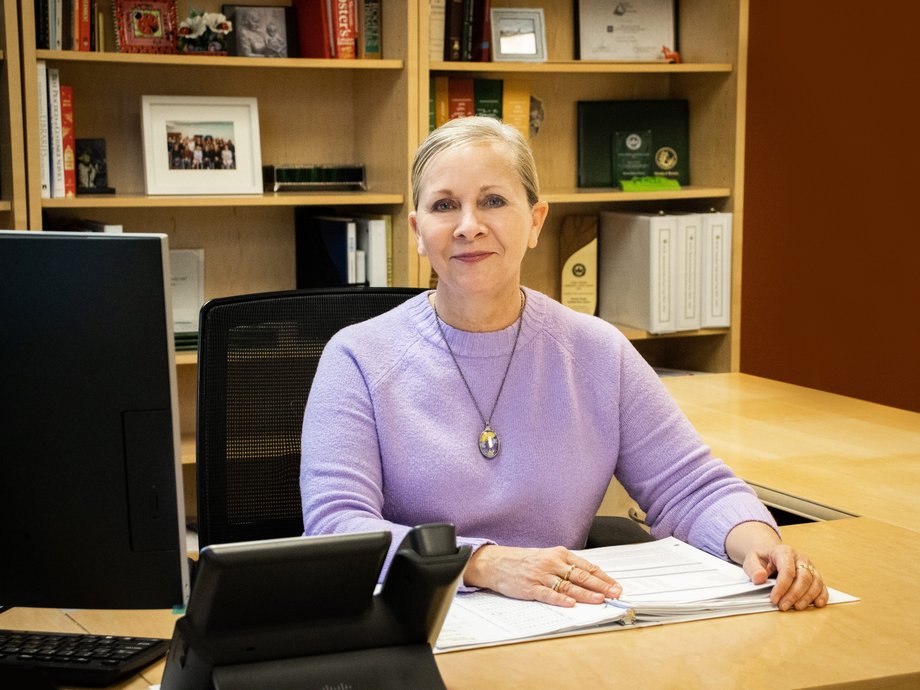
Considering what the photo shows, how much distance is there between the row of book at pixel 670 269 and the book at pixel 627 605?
2134mm

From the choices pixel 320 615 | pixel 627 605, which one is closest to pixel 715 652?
pixel 627 605

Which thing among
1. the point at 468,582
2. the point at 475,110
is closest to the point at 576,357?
the point at 468,582

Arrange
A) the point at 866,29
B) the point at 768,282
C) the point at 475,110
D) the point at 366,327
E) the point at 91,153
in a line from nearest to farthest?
the point at 366,327, the point at 91,153, the point at 475,110, the point at 866,29, the point at 768,282

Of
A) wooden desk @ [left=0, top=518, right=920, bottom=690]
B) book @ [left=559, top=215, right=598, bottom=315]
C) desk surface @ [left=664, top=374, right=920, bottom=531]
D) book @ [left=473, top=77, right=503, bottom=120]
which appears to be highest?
book @ [left=473, top=77, right=503, bottom=120]

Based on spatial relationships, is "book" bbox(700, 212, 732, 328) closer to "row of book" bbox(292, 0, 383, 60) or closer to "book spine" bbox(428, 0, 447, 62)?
"book spine" bbox(428, 0, 447, 62)

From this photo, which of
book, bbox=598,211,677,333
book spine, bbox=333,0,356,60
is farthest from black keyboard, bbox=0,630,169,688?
book, bbox=598,211,677,333

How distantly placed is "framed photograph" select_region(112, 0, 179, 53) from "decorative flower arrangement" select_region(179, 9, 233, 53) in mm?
33

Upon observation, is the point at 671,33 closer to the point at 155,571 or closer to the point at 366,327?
the point at 366,327

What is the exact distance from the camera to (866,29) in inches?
149

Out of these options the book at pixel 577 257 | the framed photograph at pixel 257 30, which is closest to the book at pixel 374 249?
the framed photograph at pixel 257 30

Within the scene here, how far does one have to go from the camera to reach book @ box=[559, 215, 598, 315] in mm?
3748

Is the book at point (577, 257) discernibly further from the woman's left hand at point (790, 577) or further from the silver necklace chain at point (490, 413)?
the woman's left hand at point (790, 577)

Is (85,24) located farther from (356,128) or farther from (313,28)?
(356,128)

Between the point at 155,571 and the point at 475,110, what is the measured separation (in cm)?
268
